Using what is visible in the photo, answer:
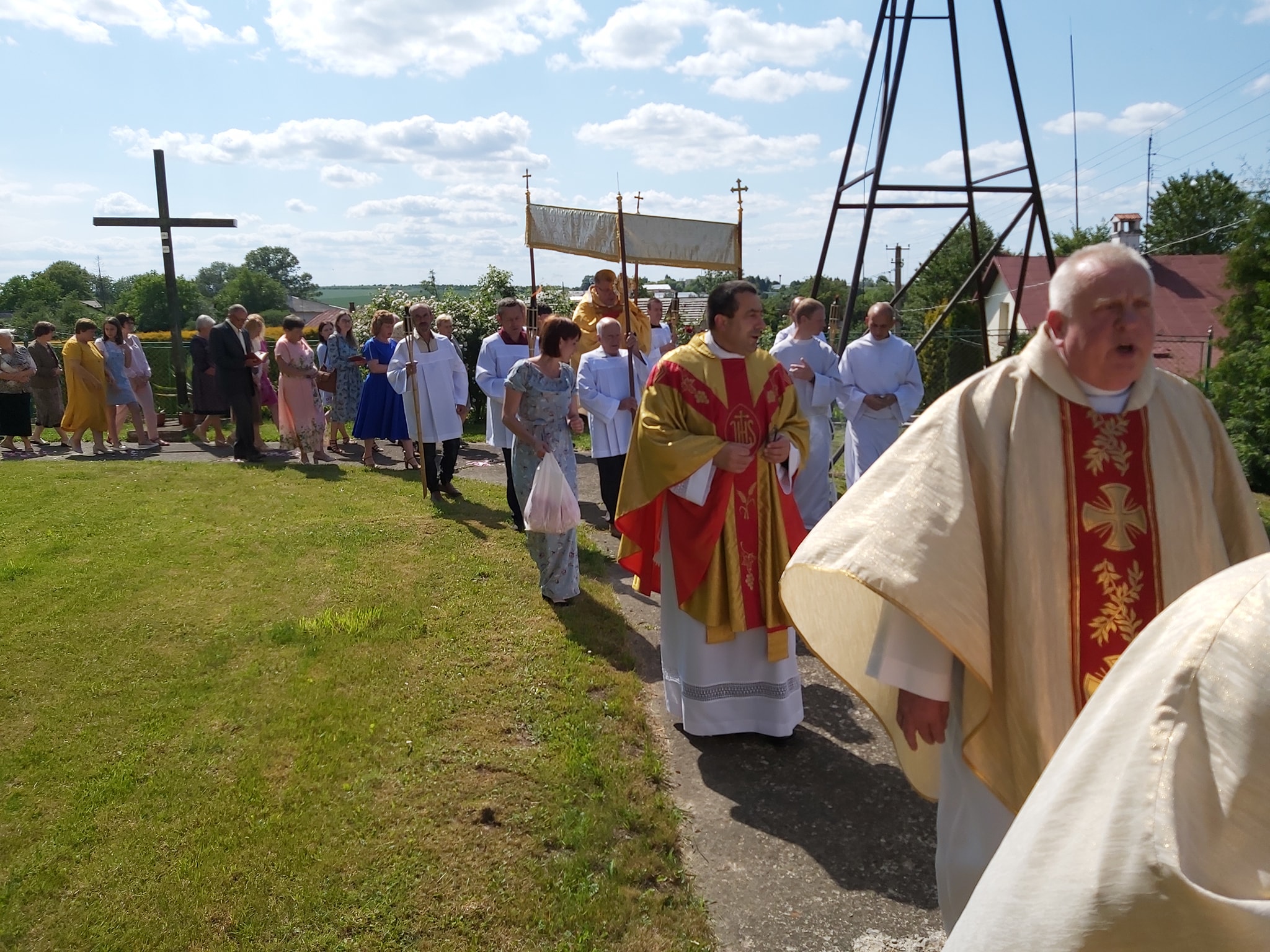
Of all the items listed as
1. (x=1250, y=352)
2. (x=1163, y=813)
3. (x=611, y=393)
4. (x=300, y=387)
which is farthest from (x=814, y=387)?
(x=1250, y=352)

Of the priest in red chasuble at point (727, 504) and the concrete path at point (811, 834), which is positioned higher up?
the priest in red chasuble at point (727, 504)

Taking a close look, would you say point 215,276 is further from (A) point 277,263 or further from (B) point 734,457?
(B) point 734,457

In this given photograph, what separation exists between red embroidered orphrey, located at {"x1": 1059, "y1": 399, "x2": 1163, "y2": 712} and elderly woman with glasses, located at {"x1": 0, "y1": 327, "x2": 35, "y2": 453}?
44.1 feet

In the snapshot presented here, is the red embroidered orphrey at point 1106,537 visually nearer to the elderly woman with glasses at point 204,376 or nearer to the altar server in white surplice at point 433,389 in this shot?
the altar server in white surplice at point 433,389

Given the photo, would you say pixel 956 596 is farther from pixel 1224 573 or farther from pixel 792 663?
pixel 792 663

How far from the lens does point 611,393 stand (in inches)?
316

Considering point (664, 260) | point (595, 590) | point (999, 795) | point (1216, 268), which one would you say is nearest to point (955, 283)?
point (1216, 268)

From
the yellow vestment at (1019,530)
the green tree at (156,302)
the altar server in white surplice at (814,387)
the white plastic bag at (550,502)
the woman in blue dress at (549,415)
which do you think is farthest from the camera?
the green tree at (156,302)

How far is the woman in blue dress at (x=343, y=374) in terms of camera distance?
12.7m

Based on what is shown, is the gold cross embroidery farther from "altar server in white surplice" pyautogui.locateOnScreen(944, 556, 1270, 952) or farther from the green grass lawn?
the green grass lawn

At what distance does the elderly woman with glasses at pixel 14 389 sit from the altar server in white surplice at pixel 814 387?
10.2 metres

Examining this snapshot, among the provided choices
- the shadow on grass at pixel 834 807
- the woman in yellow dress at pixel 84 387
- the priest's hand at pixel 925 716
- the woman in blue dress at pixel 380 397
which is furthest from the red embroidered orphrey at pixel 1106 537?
the woman in yellow dress at pixel 84 387

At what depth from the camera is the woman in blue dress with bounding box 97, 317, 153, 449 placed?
41.4ft

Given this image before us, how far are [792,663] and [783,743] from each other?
414mm
